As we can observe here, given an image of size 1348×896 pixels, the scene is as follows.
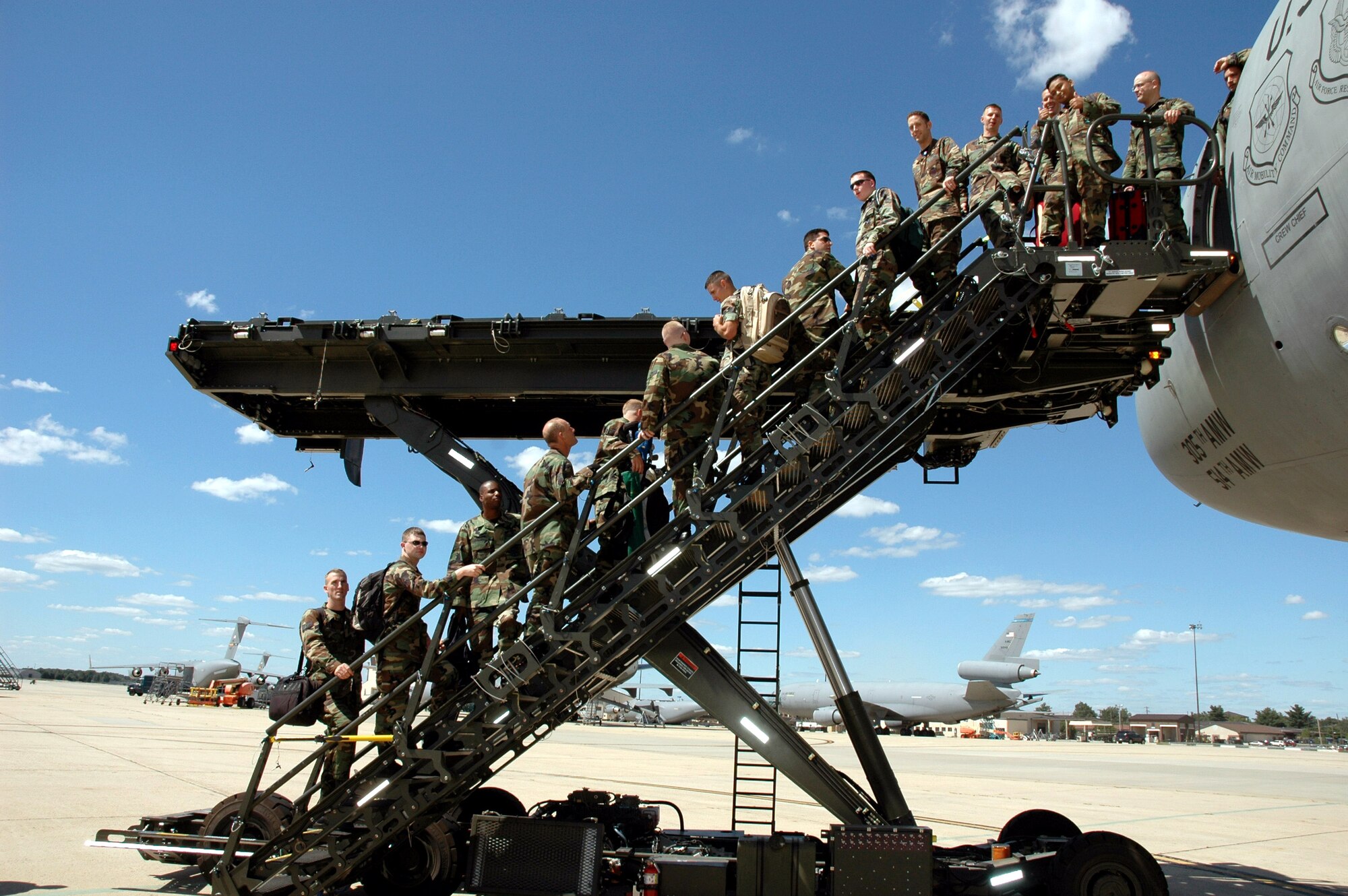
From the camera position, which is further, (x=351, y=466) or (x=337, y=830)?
(x=351, y=466)

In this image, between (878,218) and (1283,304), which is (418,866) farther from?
(1283,304)

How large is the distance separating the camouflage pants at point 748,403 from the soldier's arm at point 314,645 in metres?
3.91

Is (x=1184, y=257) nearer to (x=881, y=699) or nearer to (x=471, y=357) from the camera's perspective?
(x=471, y=357)

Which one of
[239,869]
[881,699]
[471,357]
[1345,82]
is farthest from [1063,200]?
[881,699]

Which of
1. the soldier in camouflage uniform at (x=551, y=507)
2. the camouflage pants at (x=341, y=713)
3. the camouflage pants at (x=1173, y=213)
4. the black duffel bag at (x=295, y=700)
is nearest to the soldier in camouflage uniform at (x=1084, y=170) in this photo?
the camouflage pants at (x=1173, y=213)

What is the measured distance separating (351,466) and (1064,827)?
813 centimetres

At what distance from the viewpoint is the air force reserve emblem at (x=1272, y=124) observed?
192 inches

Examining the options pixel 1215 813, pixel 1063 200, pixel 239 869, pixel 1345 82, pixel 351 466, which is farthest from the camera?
pixel 1215 813

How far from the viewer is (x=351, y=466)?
9867 millimetres

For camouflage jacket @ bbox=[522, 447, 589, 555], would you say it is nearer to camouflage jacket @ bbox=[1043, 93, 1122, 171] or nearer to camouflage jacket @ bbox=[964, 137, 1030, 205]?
camouflage jacket @ bbox=[964, 137, 1030, 205]

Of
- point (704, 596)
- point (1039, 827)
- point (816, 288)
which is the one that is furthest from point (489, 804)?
point (816, 288)

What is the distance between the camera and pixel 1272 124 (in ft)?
16.6

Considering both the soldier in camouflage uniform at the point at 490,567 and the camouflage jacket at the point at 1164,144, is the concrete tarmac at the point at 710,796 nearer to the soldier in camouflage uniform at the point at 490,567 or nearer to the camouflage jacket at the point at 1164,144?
the soldier in camouflage uniform at the point at 490,567

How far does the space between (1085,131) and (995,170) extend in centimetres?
79
